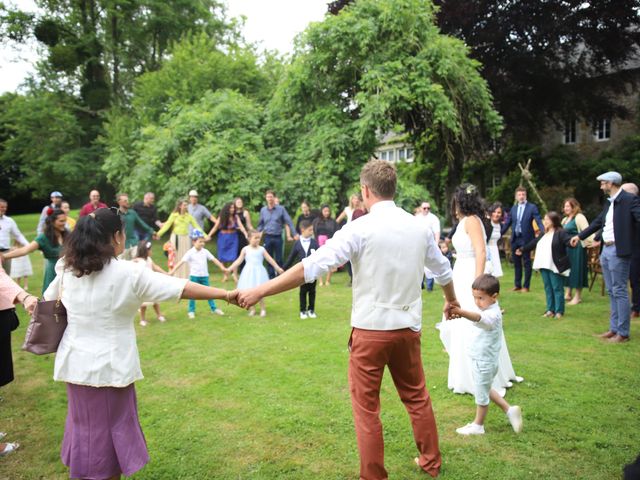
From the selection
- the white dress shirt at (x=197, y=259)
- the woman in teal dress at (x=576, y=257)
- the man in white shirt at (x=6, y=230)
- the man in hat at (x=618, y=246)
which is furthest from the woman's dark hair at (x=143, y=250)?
the woman in teal dress at (x=576, y=257)

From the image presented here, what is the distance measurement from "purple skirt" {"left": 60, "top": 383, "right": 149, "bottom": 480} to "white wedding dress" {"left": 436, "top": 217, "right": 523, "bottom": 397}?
124 inches

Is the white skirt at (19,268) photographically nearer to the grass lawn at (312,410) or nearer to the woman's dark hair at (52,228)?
the grass lawn at (312,410)

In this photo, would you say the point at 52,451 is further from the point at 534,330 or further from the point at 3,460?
the point at 534,330

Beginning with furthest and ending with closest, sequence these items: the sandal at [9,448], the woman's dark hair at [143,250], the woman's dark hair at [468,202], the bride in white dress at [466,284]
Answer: the woman's dark hair at [143,250] → the woman's dark hair at [468,202] → the bride in white dress at [466,284] → the sandal at [9,448]

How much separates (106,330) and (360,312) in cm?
160

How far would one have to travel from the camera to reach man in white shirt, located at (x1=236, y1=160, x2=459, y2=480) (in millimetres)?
3225

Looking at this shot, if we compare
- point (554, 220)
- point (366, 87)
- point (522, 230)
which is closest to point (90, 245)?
point (554, 220)

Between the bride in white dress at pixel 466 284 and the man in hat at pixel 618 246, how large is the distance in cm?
290

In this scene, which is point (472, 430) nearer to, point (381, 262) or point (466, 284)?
point (466, 284)

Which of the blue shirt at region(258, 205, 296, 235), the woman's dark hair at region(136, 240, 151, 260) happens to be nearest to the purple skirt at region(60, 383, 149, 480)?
the woman's dark hair at region(136, 240, 151, 260)

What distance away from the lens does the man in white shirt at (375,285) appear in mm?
3225

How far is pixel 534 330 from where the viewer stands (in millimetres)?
8242

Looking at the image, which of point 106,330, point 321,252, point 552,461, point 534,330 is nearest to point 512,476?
point 552,461

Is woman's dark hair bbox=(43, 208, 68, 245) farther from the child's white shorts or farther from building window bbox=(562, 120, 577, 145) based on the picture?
building window bbox=(562, 120, 577, 145)
